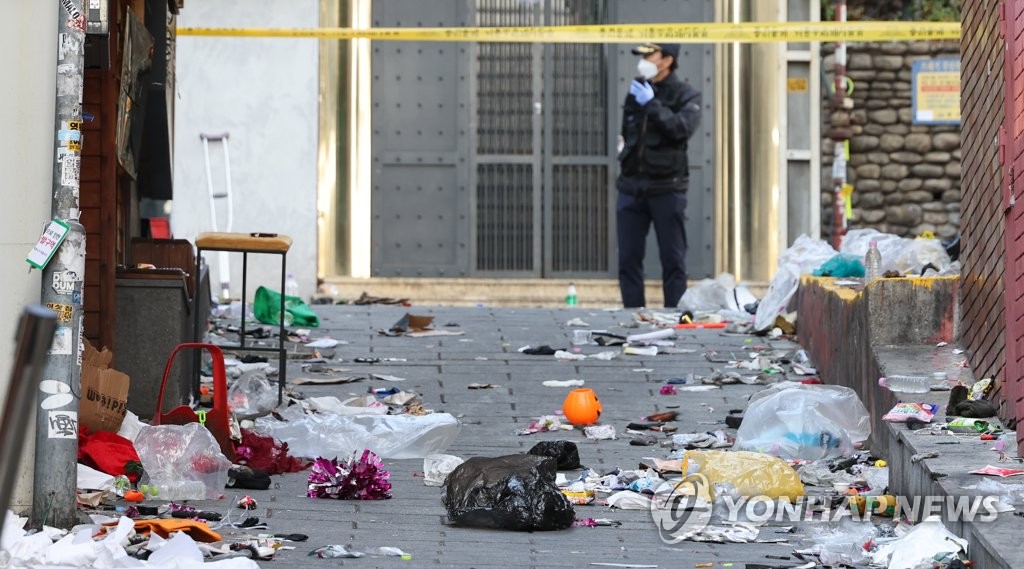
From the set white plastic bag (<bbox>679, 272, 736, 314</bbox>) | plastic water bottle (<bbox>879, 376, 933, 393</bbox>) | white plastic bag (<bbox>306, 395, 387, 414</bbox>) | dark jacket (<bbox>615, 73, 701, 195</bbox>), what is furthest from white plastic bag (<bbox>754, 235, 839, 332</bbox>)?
plastic water bottle (<bbox>879, 376, 933, 393</bbox>)

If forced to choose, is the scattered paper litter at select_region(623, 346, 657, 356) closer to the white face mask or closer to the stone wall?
the white face mask

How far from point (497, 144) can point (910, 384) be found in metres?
9.30

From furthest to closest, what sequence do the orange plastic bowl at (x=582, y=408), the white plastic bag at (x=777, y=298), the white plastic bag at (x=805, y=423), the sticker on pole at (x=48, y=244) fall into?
1. the white plastic bag at (x=777, y=298)
2. the orange plastic bowl at (x=582, y=408)
3. the white plastic bag at (x=805, y=423)
4. the sticker on pole at (x=48, y=244)

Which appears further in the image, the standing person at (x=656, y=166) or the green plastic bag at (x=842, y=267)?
the standing person at (x=656, y=166)

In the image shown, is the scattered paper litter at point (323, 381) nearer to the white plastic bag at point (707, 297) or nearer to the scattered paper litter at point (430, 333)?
the scattered paper litter at point (430, 333)

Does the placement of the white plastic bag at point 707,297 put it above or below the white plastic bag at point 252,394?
above

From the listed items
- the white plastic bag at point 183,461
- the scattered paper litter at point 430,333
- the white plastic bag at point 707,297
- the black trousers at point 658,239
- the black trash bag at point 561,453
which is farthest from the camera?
the black trousers at point 658,239

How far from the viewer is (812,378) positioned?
1025 centimetres

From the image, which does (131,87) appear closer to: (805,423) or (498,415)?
(498,415)

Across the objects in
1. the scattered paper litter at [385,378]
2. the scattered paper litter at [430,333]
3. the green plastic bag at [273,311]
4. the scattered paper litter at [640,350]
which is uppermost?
the green plastic bag at [273,311]

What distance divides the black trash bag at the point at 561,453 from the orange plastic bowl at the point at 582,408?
1.17 meters

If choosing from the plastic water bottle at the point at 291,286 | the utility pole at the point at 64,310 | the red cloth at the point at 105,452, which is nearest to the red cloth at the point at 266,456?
the red cloth at the point at 105,452

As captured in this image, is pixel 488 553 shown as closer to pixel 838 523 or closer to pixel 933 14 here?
pixel 838 523

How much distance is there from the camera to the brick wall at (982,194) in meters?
7.50
